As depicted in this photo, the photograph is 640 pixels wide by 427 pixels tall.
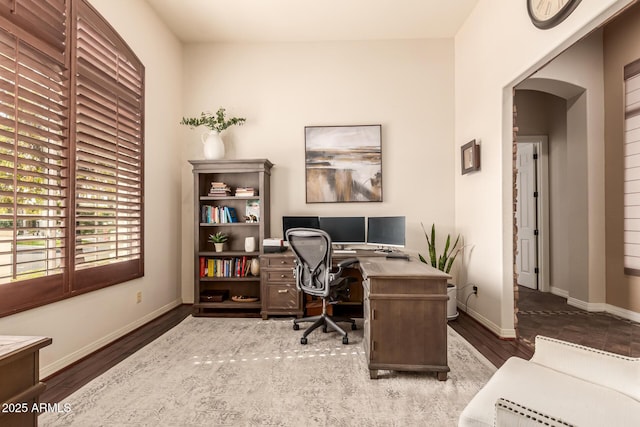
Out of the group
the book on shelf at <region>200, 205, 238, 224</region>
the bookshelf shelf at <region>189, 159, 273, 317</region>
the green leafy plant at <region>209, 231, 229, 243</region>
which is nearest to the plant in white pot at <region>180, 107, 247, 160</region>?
the bookshelf shelf at <region>189, 159, 273, 317</region>

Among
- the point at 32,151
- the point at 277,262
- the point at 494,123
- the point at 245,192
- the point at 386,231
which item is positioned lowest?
the point at 277,262

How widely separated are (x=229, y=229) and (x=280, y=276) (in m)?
1.05

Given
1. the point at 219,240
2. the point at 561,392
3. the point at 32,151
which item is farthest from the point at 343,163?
the point at 561,392

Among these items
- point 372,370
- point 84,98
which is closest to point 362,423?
point 372,370

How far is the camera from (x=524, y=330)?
3162 millimetres

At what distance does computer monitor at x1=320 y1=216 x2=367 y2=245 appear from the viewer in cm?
388

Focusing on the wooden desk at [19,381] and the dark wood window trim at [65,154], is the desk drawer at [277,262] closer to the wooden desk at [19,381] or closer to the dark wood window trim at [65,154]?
the dark wood window trim at [65,154]

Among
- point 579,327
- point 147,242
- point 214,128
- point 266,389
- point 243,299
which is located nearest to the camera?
point 266,389

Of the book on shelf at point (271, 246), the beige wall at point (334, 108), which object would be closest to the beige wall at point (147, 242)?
the beige wall at point (334, 108)

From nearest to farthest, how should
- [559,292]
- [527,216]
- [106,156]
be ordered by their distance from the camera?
[106,156], [559,292], [527,216]

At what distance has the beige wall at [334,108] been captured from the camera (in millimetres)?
4152

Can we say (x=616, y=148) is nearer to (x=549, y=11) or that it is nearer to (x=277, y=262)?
(x=549, y=11)

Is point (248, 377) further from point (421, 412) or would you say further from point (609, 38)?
point (609, 38)

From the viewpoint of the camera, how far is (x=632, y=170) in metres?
3.41
